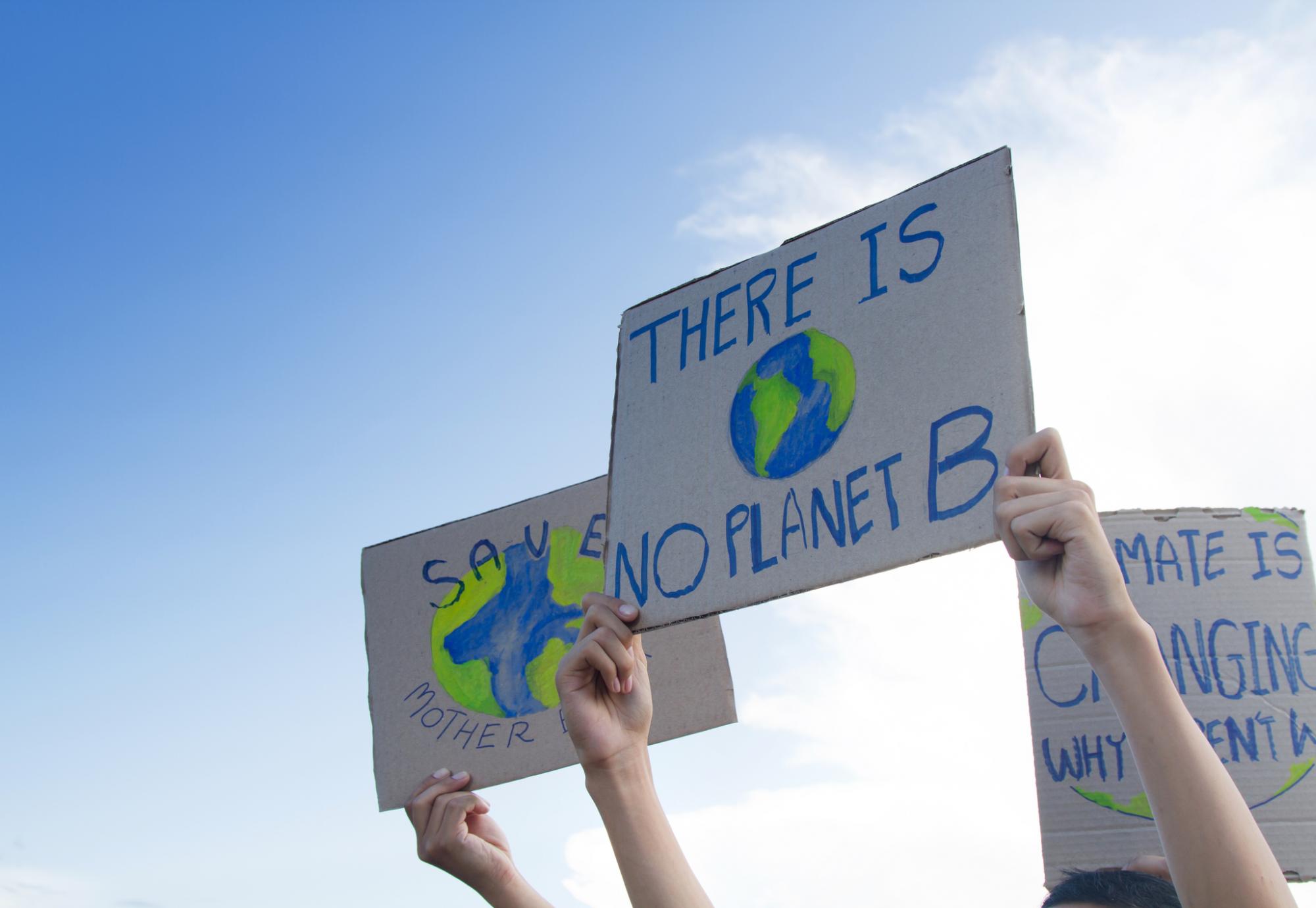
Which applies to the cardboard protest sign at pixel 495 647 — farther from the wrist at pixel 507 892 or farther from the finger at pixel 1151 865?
the finger at pixel 1151 865

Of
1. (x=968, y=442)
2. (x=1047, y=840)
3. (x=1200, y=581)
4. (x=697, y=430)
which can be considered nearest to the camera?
(x=968, y=442)

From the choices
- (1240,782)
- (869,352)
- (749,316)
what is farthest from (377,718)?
(1240,782)

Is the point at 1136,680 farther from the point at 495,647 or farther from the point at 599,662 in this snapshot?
the point at 495,647

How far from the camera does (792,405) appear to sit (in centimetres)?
217

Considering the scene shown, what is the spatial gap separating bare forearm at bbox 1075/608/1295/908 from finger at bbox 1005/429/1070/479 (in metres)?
0.26

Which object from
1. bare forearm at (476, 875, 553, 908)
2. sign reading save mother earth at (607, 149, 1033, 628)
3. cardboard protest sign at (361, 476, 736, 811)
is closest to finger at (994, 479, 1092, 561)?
sign reading save mother earth at (607, 149, 1033, 628)

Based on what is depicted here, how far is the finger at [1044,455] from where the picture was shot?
1.67 meters

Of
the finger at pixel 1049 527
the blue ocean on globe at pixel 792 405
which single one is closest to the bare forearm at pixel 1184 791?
the finger at pixel 1049 527

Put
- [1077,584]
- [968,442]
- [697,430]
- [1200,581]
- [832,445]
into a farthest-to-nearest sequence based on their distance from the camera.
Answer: [1200,581] → [697,430] → [832,445] → [968,442] → [1077,584]

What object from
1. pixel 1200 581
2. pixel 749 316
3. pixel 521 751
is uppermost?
pixel 749 316

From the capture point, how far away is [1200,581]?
2.93m

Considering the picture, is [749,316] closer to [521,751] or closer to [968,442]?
[968,442]

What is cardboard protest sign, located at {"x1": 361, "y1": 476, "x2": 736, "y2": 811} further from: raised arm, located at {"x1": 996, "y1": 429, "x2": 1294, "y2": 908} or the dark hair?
raised arm, located at {"x1": 996, "y1": 429, "x2": 1294, "y2": 908}

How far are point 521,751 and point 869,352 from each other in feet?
4.63
